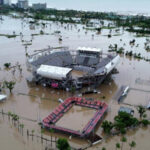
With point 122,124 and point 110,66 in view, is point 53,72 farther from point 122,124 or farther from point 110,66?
point 122,124

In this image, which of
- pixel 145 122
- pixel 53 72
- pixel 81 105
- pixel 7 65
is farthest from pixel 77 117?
pixel 7 65

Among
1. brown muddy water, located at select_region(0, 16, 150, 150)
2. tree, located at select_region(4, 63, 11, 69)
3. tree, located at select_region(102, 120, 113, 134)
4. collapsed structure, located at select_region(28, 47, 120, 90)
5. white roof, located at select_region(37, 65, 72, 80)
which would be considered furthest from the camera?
tree, located at select_region(4, 63, 11, 69)

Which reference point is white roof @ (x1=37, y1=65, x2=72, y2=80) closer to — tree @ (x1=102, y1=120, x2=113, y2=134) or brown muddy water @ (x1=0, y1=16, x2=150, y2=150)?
brown muddy water @ (x1=0, y1=16, x2=150, y2=150)

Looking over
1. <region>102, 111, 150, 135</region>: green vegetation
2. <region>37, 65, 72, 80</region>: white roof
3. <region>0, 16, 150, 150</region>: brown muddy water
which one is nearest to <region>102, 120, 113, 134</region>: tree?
<region>102, 111, 150, 135</region>: green vegetation

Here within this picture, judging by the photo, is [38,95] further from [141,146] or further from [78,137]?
[141,146]

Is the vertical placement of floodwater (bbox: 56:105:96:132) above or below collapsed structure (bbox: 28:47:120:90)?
below

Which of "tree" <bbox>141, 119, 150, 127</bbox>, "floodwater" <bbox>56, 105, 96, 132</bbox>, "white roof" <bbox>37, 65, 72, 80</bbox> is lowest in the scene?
"floodwater" <bbox>56, 105, 96, 132</bbox>
